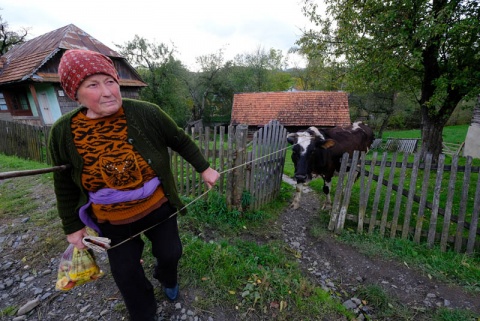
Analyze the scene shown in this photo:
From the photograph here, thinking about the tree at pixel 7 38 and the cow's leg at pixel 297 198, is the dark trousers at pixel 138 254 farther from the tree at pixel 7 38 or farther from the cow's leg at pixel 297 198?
the tree at pixel 7 38

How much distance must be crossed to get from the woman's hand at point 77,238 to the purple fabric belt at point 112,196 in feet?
0.32

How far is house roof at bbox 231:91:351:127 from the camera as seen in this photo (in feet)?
65.4

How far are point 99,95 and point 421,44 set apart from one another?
8.07m

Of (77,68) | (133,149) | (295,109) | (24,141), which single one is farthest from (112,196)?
(295,109)

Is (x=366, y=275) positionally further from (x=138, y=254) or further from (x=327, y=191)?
(x=138, y=254)

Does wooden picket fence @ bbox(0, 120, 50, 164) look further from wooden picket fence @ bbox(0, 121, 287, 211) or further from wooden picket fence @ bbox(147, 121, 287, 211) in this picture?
wooden picket fence @ bbox(147, 121, 287, 211)

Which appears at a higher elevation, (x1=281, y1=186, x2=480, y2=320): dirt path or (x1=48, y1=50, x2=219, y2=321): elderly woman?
(x1=48, y1=50, x2=219, y2=321): elderly woman

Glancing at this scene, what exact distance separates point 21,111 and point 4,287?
19.1 metres

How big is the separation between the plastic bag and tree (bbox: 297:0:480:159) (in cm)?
725

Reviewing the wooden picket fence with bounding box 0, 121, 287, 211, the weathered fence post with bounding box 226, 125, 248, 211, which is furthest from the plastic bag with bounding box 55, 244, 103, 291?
the weathered fence post with bounding box 226, 125, 248, 211

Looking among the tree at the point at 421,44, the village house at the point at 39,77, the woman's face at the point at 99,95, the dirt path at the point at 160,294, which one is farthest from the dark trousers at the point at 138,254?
the village house at the point at 39,77

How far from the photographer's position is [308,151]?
483 centimetres

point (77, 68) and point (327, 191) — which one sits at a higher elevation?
point (77, 68)

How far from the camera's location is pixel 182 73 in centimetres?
2689
